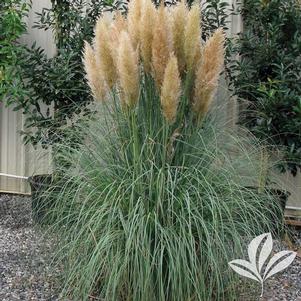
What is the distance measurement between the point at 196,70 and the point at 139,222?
0.98m

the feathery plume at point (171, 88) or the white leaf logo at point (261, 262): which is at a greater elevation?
the feathery plume at point (171, 88)

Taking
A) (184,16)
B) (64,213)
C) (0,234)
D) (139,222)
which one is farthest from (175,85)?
(0,234)

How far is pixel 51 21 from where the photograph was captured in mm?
5605

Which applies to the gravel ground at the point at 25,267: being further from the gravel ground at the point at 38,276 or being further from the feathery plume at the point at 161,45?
the feathery plume at the point at 161,45

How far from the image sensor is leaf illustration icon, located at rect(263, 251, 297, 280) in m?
3.61

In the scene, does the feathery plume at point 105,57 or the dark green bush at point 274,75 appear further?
the dark green bush at point 274,75

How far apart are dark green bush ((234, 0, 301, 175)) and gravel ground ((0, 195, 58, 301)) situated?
6.62ft

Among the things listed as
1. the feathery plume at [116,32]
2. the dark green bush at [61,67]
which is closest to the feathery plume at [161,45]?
the feathery plume at [116,32]

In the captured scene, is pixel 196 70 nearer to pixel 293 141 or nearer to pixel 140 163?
pixel 140 163

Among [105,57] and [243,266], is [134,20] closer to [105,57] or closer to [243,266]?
[105,57]

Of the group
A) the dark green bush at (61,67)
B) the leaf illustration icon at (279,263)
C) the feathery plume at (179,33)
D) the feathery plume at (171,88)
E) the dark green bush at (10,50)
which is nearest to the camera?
the feathery plume at (171,88)

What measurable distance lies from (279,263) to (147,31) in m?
1.78

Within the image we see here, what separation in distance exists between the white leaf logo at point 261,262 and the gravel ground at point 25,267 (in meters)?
1.13

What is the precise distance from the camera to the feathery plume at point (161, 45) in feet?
10.5
